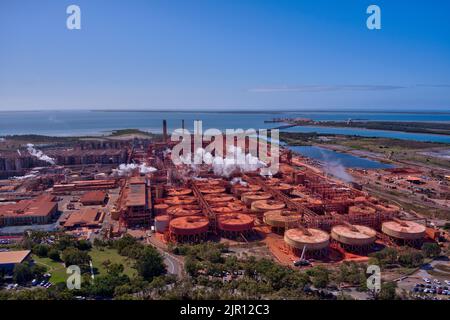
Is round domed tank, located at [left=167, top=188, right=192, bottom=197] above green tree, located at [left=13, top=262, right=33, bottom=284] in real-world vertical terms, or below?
above

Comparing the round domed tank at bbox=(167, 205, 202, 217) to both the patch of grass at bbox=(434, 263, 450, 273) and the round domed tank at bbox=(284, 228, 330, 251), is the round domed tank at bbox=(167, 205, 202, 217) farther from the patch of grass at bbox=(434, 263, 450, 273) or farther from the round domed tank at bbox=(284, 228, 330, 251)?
the patch of grass at bbox=(434, 263, 450, 273)

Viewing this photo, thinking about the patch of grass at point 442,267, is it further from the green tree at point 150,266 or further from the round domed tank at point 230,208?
the green tree at point 150,266

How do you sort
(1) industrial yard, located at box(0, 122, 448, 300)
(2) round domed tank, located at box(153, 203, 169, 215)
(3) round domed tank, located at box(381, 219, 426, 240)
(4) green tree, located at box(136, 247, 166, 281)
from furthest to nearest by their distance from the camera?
1. (2) round domed tank, located at box(153, 203, 169, 215)
2. (3) round domed tank, located at box(381, 219, 426, 240)
3. (1) industrial yard, located at box(0, 122, 448, 300)
4. (4) green tree, located at box(136, 247, 166, 281)

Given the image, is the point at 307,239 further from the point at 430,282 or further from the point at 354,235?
the point at 430,282

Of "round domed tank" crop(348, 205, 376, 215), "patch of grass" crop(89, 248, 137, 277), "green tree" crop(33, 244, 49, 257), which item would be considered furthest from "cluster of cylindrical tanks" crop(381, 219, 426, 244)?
"green tree" crop(33, 244, 49, 257)

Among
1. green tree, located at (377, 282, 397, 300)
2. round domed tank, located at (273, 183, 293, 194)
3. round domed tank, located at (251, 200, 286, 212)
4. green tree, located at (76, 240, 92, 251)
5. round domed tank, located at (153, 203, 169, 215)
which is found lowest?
green tree, located at (76, 240, 92, 251)

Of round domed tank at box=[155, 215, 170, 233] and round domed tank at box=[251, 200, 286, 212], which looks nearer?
round domed tank at box=[155, 215, 170, 233]

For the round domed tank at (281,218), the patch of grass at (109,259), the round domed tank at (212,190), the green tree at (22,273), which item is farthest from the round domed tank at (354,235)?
the green tree at (22,273)
